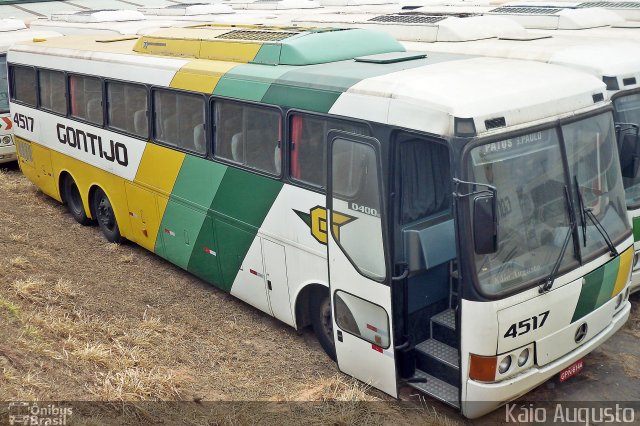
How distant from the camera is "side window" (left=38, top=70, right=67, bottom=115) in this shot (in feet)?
37.1

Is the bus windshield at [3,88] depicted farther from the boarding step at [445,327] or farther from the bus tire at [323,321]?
the boarding step at [445,327]

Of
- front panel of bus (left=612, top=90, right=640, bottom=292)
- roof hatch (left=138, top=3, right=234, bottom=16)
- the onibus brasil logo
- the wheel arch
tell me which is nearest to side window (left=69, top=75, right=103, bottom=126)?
the wheel arch

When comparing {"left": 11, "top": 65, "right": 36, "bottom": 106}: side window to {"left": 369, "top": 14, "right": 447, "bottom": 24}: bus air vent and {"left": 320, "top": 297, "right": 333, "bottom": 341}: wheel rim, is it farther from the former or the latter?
{"left": 320, "top": 297, "right": 333, "bottom": 341}: wheel rim

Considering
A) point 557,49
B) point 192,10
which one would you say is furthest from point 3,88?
point 557,49

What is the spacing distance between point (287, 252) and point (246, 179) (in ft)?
3.04

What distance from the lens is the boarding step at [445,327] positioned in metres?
6.50

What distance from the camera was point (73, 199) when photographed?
12078mm

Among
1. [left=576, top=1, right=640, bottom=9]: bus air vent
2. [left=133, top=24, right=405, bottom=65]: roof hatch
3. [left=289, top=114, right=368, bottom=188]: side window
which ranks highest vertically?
[left=576, top=1, right=640, bottom=9]: bus air vent

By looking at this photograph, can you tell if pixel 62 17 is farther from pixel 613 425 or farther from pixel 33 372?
pixel 613 425

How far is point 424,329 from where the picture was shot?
6.69m

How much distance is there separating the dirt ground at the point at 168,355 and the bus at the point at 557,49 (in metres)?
2.04

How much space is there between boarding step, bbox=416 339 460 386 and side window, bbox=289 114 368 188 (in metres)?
1.68

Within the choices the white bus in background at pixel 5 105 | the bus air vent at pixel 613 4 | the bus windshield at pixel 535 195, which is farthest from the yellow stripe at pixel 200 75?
the bus air vent at pixel 613 4

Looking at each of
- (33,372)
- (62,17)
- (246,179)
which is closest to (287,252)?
(246,179)
